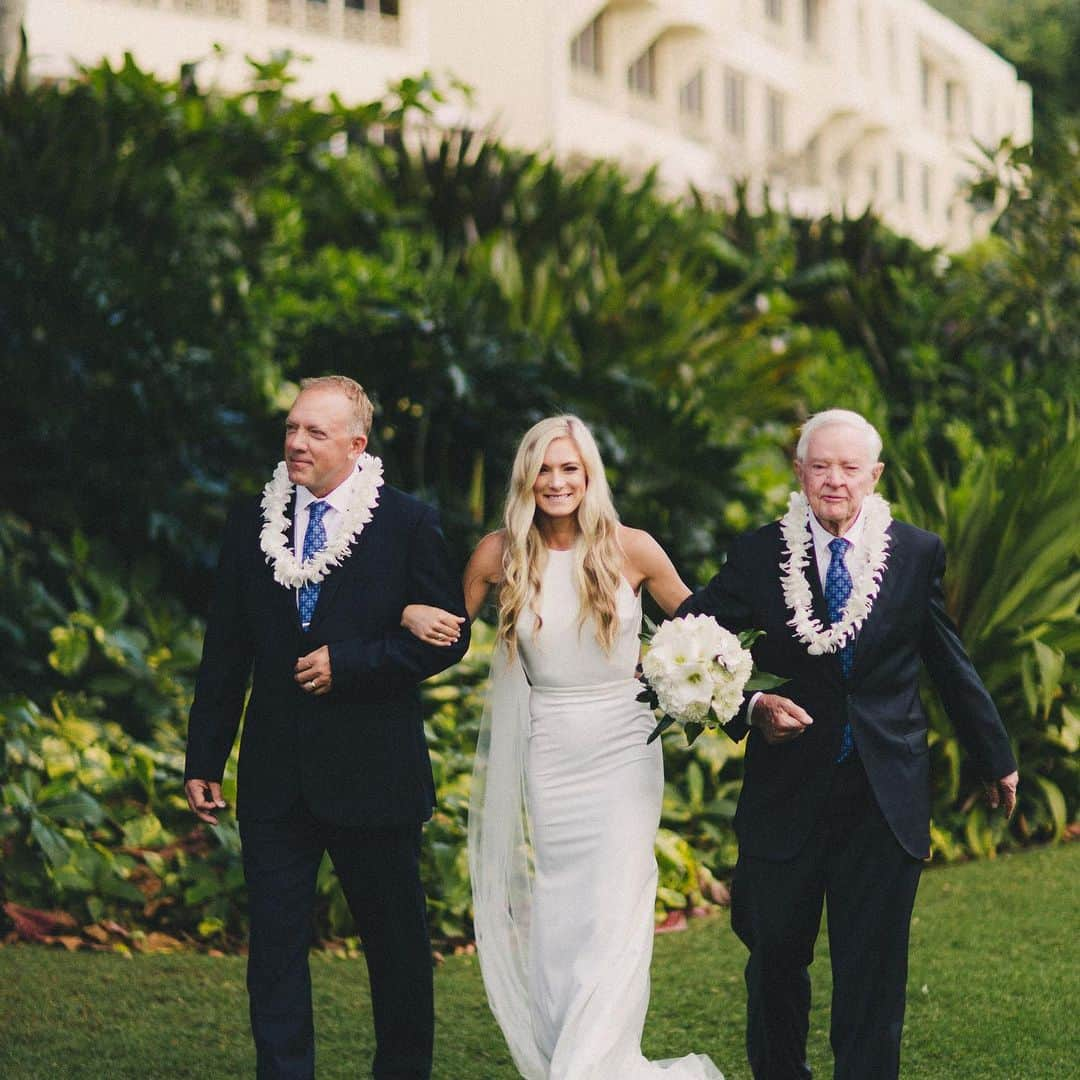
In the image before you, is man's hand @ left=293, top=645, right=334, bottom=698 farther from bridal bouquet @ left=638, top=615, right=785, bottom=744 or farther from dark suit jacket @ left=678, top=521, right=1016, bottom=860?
dark suit jacket @ left=678, top=521, right=1016, bottom=860

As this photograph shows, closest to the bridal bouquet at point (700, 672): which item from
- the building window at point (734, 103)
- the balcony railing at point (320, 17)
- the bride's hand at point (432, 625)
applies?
the bride's hand at point (432, 625)

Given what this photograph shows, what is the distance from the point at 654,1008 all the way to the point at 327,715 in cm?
207

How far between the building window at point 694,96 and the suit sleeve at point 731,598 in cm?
3224

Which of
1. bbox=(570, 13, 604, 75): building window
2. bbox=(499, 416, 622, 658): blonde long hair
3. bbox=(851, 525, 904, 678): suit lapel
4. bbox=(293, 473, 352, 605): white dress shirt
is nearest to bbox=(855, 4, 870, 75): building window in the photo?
bbox=(570, 13, 604, 75): building window

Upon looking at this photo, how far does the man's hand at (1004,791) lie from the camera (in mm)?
4449

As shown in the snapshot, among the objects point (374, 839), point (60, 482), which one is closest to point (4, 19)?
point (60, 482)

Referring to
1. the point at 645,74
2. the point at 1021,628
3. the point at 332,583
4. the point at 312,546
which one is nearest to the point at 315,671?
the point at 332,583

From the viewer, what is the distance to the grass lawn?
5.28m

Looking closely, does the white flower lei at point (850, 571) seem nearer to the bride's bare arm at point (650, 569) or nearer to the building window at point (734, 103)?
the bride's bare arm at point (650, 569)

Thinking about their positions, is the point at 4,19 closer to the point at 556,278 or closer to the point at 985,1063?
the point at 556,278

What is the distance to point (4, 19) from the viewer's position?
9797mm

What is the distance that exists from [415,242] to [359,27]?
1314 cm

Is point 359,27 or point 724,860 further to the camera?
point 359,27

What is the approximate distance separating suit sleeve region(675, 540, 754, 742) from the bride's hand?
643 millimetres
